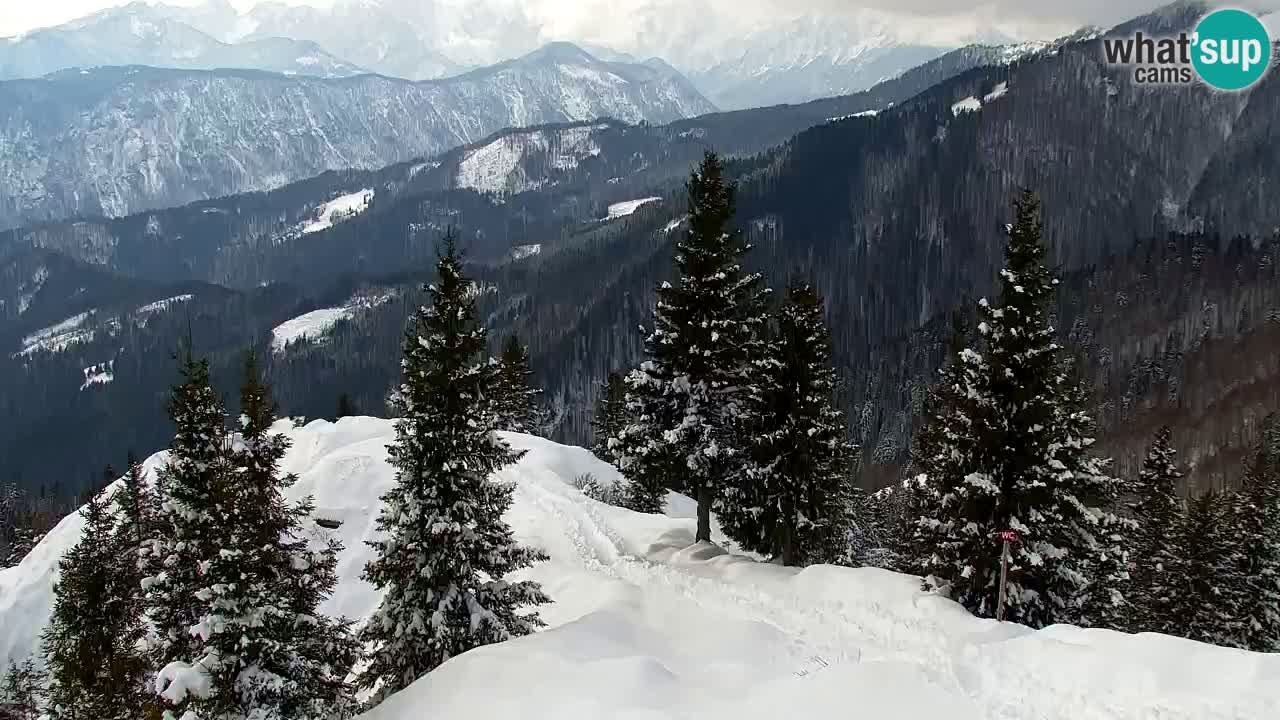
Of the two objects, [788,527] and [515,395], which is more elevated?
[788,527]

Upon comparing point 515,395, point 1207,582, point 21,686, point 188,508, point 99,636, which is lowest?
point 21,686

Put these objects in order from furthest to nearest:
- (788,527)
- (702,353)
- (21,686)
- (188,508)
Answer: (21,686)
(788,527)
(702,353)
(188,508)

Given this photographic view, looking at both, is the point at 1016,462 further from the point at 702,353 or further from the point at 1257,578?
the point at 1257,578

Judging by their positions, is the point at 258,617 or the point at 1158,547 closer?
the point at 258,617

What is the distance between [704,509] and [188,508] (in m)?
18.1

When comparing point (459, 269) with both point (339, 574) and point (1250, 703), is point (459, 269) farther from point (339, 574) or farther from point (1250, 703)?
point (339, 574)

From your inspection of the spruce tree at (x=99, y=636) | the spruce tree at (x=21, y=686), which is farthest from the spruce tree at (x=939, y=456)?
the spruce tree at (x=21, y=686)

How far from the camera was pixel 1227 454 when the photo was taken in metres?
147

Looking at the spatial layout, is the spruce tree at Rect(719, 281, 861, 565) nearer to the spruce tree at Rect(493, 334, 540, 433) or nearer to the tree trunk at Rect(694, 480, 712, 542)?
the tree trunk at Rect(694, 480, 712, 542)

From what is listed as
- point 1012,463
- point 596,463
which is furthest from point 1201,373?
point 1012,463

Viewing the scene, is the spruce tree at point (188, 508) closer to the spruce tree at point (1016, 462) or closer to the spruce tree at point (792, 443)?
the spruce tree at point (792, 443)

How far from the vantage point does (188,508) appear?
17016mm

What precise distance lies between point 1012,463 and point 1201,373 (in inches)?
7789

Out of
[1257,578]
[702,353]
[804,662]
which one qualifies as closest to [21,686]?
[702,353]
